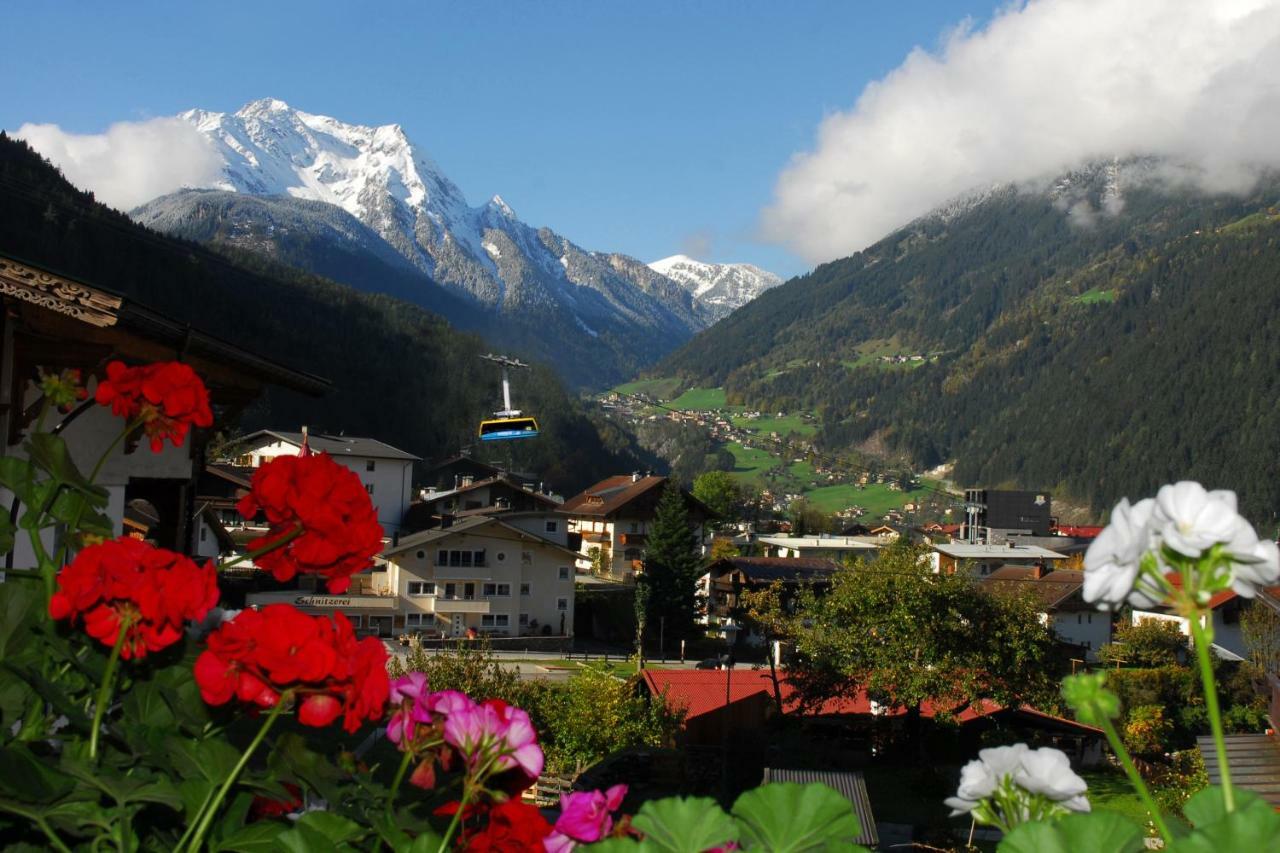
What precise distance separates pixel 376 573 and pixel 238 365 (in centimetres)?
4669

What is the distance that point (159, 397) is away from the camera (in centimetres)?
245

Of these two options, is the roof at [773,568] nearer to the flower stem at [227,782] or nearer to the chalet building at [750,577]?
the chalet building at [750,577]

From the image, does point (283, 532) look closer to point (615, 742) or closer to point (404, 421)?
point (615, 742)

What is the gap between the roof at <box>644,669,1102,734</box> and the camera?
27.4m

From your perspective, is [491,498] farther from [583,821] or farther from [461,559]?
[583,821]

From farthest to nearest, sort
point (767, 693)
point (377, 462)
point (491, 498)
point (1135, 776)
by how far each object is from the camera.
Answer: point (491, 498) < point (377, 462) < point (767, 693) < point (1135, 776)

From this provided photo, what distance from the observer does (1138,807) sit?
23781 millimetres

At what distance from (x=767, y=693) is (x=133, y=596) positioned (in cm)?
2934

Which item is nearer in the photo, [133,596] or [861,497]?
[133,596]

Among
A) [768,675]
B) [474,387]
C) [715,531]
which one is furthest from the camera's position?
[474,387]

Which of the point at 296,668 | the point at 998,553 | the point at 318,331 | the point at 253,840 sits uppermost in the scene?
the point at 318,331

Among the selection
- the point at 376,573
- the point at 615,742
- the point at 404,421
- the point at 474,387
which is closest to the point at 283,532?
the point at 615,742

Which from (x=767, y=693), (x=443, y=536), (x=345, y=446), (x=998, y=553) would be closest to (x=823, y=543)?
(x=998, y=553)

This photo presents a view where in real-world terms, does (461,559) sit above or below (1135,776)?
above
